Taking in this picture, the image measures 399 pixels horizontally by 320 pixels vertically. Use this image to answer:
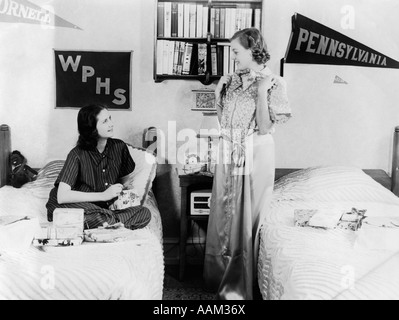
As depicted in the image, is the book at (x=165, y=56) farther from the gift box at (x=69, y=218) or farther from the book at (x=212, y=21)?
the gift box at (x=69, y=218)

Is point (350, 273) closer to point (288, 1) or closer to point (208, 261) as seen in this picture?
point (208, 261)

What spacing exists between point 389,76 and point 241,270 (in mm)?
1749

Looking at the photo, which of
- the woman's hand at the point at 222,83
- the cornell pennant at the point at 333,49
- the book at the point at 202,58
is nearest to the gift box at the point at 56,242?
the woman's hand at the point at 222,83

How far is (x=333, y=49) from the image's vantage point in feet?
11.8

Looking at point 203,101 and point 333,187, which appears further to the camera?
point 203,101

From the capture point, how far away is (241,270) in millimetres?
2873

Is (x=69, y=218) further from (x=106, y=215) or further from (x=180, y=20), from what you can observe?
(x=180, y=20)

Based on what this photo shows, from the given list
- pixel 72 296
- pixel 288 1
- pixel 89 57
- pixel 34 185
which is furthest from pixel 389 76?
pixel 72 296

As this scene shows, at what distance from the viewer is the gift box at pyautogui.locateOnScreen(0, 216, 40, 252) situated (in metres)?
2.30

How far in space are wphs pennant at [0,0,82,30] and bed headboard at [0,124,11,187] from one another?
696mm

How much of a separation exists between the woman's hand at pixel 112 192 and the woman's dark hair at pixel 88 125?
247 mm

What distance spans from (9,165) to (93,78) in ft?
2.58

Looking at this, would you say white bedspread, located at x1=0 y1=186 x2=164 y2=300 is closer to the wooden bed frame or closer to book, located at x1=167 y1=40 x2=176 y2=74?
the wooden bed frame

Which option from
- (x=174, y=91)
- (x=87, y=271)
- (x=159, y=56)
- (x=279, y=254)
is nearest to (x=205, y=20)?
(x=159, y=56)
